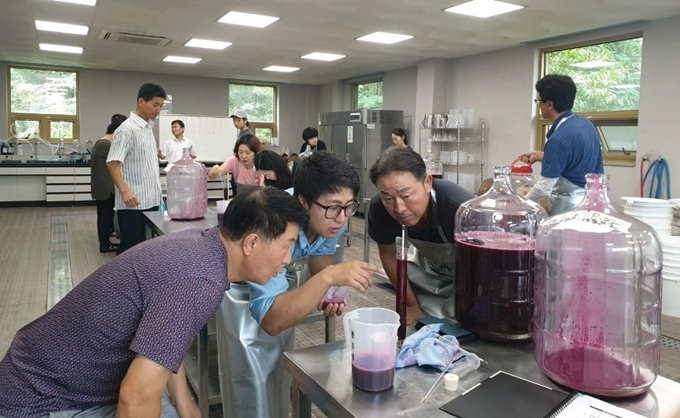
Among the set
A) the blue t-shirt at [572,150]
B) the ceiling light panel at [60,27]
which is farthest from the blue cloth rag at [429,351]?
the ceiling light panel at [60,27]

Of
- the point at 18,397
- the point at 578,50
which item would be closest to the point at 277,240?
the point at 18,397

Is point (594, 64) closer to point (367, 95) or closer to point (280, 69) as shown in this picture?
point (367, 95)

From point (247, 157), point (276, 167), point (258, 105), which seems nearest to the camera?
point (276, 167)

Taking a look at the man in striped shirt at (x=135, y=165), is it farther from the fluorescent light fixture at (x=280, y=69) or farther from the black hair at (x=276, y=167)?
the fluorescent light fixture at (x=280, y=69)

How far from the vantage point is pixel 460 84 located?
7477 millimetres

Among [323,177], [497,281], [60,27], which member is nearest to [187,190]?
[323,177]

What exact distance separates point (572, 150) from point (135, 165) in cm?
277

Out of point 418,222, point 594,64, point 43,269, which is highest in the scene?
point 594,64

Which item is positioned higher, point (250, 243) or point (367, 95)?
point (367, 95)

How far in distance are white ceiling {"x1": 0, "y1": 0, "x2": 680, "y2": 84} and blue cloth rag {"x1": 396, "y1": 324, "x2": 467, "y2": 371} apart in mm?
4051

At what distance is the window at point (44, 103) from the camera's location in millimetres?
8781

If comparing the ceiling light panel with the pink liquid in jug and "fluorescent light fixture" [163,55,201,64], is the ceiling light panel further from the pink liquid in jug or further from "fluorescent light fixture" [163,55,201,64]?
the pink liquid in jug

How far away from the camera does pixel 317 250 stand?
1.78 m

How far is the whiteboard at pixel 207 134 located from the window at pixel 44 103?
1638mm
